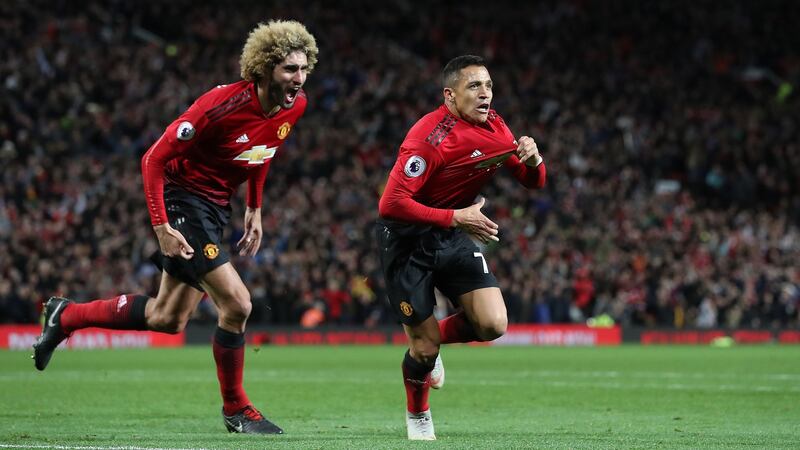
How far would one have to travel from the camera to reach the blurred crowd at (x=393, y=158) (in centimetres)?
2566

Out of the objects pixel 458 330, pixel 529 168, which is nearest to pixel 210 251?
pixel 458 330

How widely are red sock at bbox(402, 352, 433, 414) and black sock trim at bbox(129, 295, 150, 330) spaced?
1.90 meters

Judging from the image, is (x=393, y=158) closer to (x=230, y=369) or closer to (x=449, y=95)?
(x=230, y=369)

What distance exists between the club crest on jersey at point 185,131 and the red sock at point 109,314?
136 cm

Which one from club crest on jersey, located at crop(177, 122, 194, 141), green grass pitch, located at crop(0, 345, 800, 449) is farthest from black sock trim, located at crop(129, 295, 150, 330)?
club crest on jersey, located at crop(177, 122, 194, 141)

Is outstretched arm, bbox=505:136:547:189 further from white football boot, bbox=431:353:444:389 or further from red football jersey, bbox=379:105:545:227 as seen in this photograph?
white football boot, bbox=431:353:444:389

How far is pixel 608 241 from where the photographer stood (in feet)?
91.7

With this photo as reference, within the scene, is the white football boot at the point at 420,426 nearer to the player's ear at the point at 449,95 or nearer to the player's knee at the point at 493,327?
the player's knee at the point at 493,327

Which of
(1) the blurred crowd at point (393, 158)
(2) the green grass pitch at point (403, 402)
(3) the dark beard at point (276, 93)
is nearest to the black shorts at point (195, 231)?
(3) the dark beard at point (276, 93)

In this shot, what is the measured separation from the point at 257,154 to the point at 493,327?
6.62ft


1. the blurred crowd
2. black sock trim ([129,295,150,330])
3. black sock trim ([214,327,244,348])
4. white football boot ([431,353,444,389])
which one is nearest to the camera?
white football boot ([431,353,444,389])

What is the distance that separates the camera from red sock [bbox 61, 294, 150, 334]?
29.3 feet

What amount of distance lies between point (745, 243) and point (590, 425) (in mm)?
20129

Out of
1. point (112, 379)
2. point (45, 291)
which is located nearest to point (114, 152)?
point (45, 291)
